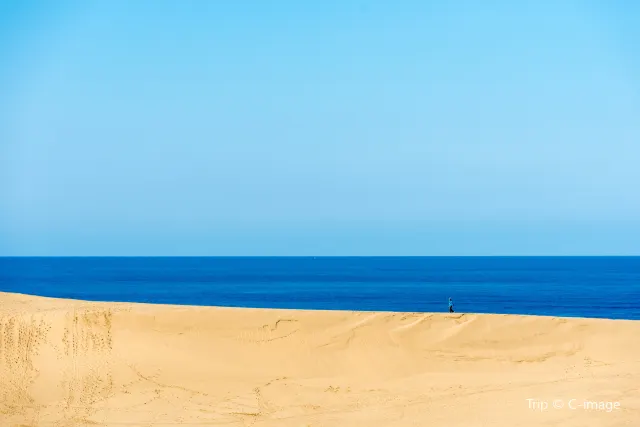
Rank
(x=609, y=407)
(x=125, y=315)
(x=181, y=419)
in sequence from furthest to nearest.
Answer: (x=125, y=315) → (x=181, y=419) → (x=609, y=407)

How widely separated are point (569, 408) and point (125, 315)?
29.6 ft

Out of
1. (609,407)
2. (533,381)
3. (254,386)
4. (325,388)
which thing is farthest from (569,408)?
(254,386)

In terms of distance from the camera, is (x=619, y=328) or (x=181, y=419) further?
(x=619, y=328)

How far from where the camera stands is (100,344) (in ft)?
44.7

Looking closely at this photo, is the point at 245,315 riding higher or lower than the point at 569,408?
higher

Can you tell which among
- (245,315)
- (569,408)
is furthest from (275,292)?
(569,408)

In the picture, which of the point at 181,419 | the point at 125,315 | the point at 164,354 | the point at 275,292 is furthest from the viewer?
the point at 275,292

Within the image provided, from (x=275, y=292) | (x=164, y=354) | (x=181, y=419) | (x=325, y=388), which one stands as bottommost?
(x=181, y=419)

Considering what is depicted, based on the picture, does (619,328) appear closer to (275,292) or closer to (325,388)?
(325,388)

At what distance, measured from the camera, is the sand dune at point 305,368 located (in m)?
10.8

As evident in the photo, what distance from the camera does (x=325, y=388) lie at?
1229 centimetres

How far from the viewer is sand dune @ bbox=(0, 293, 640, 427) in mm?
10773

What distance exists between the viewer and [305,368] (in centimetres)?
1325

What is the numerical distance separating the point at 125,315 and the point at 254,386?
373 centimetres
